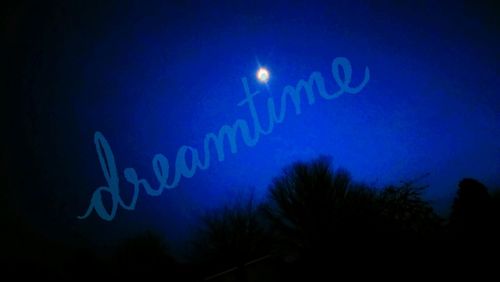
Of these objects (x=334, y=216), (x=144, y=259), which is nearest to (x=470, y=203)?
(x=334, y=216)

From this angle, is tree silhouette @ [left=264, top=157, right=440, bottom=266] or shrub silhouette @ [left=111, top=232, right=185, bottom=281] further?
shrub silhouette @ [left=111, top=232, right=185, bottom=281]

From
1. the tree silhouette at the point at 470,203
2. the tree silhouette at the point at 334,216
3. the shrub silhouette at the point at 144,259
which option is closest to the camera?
the tree silhouette at the point at 334,216

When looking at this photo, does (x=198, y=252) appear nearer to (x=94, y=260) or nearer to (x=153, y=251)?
(x=153, y=251)

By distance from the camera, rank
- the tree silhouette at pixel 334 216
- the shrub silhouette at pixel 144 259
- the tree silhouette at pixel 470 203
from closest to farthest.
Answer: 1. the tree silhouette at pixel 334 216
2. the shrub silhouette at pixel 144 259
3. the tree silhouette at pixel 470 203

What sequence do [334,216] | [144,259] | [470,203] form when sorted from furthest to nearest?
[470,203] < [144,259] < [334,216]

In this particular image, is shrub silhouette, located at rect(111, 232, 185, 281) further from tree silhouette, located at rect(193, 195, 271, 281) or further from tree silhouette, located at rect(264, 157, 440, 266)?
tree silhouette, located at rect(264, 157, 440, 266)

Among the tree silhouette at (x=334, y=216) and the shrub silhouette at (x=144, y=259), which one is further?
the shrub silhouette at (x=144, y=259)

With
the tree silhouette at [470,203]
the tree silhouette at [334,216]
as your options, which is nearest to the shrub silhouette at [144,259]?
the tree silhouette at [334,216]

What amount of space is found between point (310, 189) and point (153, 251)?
25.4ft

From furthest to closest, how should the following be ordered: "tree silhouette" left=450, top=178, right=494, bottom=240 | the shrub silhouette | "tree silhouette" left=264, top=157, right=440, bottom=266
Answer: "tree silhouette" left=450, top=178, right=494, bottom=240, the shrub silhouette, "tree silhouette" left=264, top=157, right=440, bottom=266

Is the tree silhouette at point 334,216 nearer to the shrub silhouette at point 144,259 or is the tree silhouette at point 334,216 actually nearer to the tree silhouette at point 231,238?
the tree silhouette at point 231,238

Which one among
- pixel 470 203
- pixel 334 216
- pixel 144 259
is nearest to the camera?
pixel 334 216

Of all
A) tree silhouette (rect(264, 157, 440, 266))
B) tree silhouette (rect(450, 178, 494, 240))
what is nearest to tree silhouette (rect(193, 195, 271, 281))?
tree silhouette (rect(264, 157, 440, 266))

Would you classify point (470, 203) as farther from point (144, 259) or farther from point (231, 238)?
point (144, 259)
